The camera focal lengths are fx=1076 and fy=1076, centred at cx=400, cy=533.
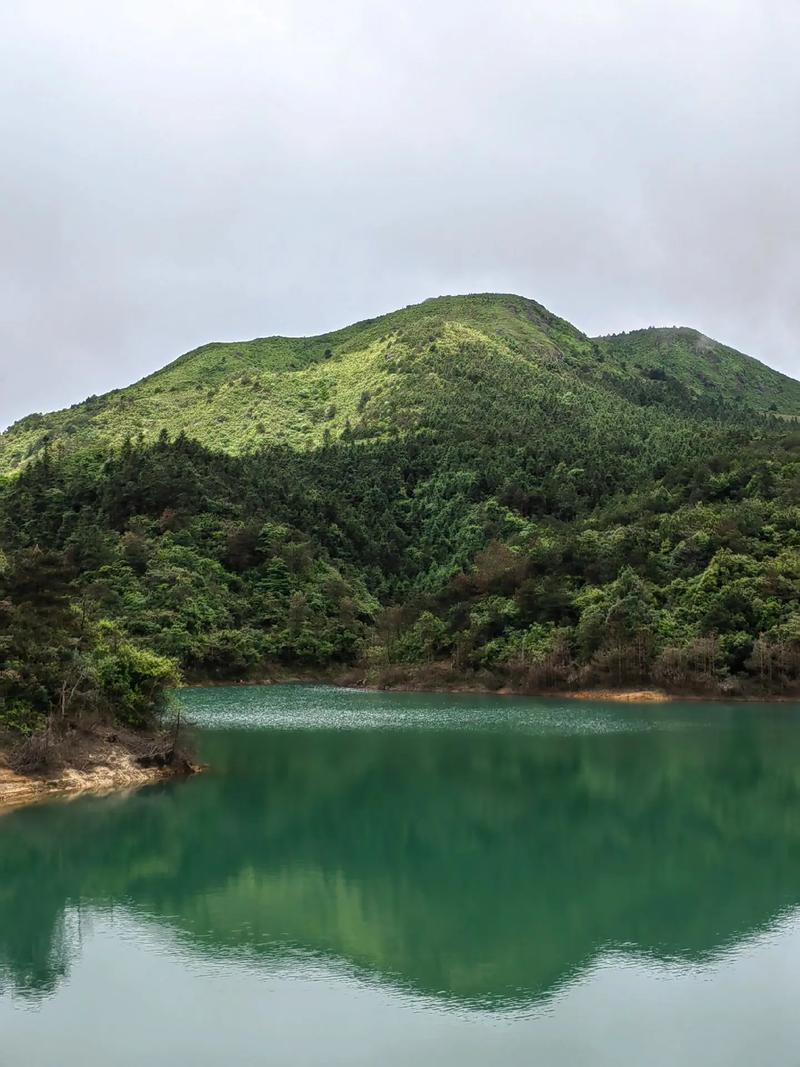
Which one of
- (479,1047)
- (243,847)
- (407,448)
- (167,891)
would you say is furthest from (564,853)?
(407,448)

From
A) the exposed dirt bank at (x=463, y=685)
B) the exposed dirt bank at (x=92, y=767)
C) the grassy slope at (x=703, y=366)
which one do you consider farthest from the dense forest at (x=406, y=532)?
the grassy slope at (x=703, y=366)

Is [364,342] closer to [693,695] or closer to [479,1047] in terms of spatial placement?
[693,695]

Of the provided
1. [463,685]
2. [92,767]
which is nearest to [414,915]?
[92,767]

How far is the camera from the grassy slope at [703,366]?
15100cm

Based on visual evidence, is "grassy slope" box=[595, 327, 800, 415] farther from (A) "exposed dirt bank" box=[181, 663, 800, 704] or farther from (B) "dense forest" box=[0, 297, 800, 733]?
(A) "exposed dirt bank" box=[181, 663, 800, 704]

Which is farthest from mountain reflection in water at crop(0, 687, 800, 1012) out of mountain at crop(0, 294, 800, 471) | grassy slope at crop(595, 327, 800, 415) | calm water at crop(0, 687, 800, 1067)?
grassy slope at crop(595, 327, 800, 415)

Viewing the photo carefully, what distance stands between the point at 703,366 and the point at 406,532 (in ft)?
270

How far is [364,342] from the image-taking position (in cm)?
13862

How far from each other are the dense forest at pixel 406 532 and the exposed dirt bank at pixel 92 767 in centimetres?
91

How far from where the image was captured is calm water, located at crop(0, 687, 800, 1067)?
13930 millimetres

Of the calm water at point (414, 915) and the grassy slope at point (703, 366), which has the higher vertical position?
the grassy slope at point (703, 366)

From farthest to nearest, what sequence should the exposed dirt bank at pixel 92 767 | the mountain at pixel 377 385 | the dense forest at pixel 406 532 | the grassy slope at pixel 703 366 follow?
the grassy slope at pixel 703 366, the mountain at pixel 377 385, the dense forest at pixel 406 532, the exposed dirt bank at pixel 92 767

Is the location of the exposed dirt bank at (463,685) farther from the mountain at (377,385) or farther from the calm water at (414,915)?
the mountain at (377,385)

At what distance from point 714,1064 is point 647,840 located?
13.0 meters
